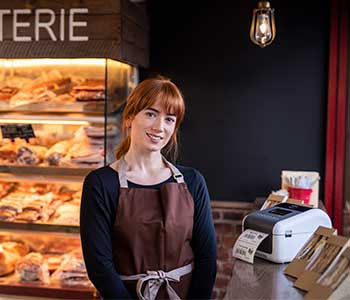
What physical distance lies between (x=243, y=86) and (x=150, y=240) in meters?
2.00

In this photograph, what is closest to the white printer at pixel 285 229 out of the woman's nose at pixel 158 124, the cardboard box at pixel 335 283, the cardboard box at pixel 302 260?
the cardboard box at pixel 302 260

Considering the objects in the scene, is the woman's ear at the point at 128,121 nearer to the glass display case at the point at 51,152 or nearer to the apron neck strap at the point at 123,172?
the apron neck strap at the point at 123,172

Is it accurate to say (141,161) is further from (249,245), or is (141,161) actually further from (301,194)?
(301,194)

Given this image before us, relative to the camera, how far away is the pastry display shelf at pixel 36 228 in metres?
3.61

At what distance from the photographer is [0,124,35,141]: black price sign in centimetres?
374

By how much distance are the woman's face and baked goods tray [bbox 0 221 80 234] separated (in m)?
1.52

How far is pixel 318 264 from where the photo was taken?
1867 millimetres

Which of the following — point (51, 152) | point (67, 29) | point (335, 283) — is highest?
point (67, 29)

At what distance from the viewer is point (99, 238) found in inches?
84.8

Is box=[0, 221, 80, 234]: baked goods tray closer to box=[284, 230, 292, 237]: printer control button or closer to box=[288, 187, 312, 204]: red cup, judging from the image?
box=[288, 187, 312, 204]: red cup

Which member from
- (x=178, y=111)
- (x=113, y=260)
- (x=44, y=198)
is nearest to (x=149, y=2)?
(x=44, y=198)

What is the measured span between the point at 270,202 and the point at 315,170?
137 cm

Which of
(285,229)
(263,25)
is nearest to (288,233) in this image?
(285,229)

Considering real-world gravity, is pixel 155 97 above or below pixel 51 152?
above
